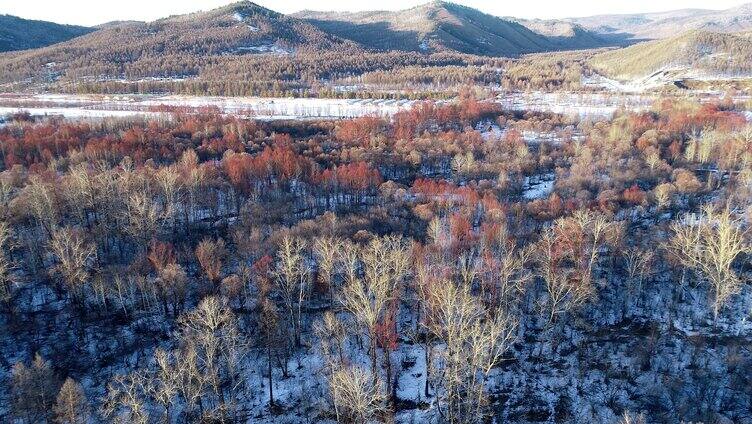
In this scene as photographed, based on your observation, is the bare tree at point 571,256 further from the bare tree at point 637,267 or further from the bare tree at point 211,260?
the bare tree at point 211,260

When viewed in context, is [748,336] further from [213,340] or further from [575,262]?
[213,340]

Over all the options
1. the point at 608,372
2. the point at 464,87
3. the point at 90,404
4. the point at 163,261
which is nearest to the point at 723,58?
the point at 464,87

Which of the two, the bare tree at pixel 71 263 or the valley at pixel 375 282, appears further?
the bare tree at pixel 71 263

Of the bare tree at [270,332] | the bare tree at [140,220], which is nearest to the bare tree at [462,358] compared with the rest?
the bare tree at [270,332]

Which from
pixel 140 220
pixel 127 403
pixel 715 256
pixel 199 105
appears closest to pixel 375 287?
pixel 127 403

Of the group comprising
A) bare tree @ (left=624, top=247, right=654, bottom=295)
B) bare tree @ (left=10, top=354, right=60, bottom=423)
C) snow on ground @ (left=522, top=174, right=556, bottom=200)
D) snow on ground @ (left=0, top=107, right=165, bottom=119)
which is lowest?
bare tree @ (left=10, top=354, right=60, bottom=423)

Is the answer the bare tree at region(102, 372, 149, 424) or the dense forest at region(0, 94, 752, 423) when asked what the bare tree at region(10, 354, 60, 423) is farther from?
the bare tree at region(102, 372, 149, 424)

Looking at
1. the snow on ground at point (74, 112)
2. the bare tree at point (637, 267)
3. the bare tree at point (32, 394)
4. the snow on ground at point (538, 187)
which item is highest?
the snow on ground at point (74, 112)

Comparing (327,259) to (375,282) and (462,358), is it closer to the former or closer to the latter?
(375,282)

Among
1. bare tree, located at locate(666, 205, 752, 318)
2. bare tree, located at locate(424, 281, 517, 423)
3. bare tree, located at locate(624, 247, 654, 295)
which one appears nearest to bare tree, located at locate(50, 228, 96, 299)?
bare tree, located at locate(424, 281, 517, 423)
